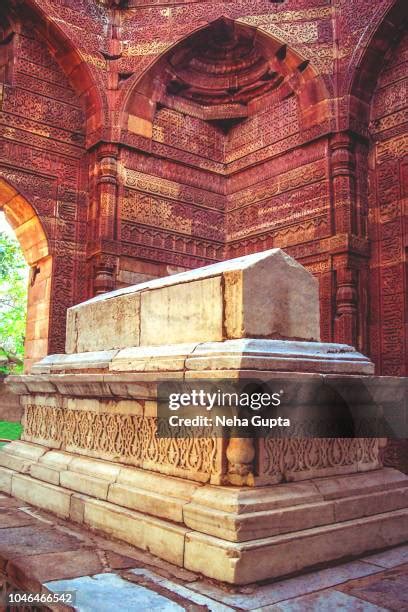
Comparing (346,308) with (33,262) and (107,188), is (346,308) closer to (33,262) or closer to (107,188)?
(107,188)

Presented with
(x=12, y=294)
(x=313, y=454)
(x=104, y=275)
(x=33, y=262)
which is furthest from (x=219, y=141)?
(x=12, y=294)

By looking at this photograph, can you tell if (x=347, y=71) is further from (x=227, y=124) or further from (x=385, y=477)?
(x=385, y=477)

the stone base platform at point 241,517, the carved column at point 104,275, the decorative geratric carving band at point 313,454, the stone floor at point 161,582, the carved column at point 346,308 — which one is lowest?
the stone floor at point 161,582

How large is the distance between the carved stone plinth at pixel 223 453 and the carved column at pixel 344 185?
4489mm

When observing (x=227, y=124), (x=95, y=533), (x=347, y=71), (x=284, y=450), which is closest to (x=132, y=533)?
(x=95, y=533)

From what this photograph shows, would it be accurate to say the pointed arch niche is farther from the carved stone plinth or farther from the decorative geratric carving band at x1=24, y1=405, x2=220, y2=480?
the carved stone plinth

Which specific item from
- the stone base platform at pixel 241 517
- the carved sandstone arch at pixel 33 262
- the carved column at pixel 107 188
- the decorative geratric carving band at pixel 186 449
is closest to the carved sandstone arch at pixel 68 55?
the carved column at pixel 107 188

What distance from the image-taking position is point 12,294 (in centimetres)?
1828

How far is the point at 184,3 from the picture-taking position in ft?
27.2

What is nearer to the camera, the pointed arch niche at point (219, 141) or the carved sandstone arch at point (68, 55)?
the carved sandstone arch at point (68, 55)

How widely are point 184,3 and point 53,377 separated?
7.12 metres

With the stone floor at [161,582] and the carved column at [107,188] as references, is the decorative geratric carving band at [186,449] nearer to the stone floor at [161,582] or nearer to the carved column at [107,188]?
the stone floor at [161,582]

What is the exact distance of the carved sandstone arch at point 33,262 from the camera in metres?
7.45

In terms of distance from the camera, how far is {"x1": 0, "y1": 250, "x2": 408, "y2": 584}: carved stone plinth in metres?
2.25
